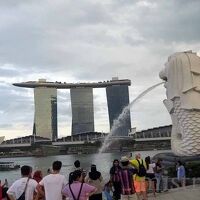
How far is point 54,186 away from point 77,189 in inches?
17.5

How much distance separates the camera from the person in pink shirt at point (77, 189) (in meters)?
6.51

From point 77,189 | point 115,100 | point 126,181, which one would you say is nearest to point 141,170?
point 126,181

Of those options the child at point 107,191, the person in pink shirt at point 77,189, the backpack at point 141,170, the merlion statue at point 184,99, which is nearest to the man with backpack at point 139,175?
the backpack at point 141,170

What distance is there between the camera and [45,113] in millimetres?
161500

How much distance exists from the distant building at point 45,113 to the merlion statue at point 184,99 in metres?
132

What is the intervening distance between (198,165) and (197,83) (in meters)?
6.11

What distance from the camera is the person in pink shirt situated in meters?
6.51

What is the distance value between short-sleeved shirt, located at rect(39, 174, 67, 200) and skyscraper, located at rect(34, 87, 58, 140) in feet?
490

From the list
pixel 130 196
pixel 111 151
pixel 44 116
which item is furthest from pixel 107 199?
pixel 44 116

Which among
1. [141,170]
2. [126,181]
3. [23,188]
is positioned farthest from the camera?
[141,170]

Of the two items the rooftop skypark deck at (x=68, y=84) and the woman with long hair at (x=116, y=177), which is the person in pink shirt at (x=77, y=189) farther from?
the rooftop skypark deck at (x=68, y=84)

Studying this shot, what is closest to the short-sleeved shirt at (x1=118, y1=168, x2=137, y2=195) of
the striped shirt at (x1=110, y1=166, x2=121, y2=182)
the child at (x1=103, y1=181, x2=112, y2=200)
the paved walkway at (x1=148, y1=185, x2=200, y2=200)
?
the striped shirt at (x1=110, y1=166, x2=121, y2=182)

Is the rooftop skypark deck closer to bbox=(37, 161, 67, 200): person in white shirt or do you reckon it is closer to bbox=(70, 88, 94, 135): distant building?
bbox=(70, 88, 94, 135): distant building

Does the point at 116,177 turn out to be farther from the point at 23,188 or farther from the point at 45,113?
the point at 45,113
